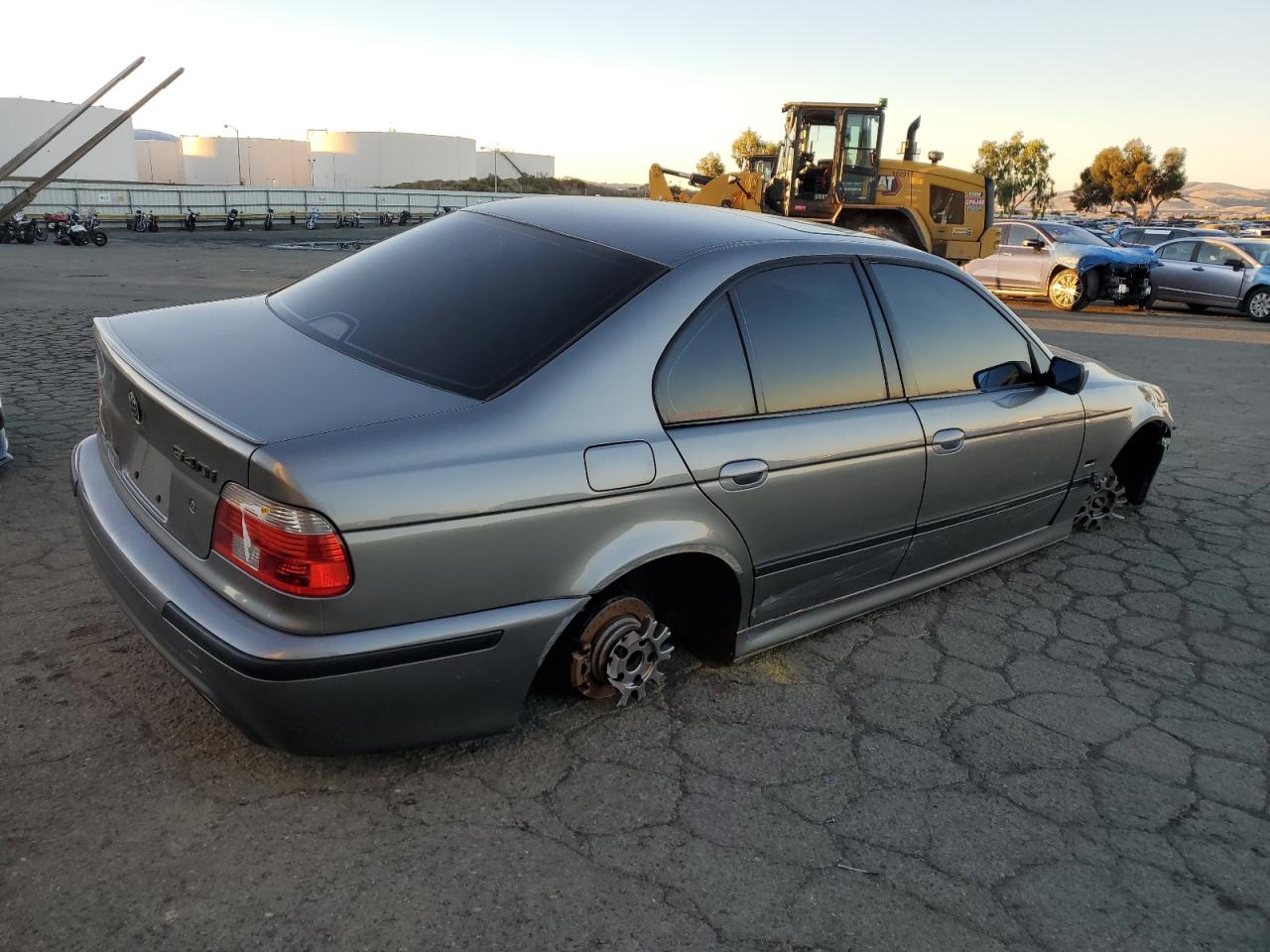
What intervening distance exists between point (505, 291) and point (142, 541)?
1.23 m

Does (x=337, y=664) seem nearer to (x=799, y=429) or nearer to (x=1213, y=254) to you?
(x=799, y=429)

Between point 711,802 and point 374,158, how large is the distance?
93472 mm

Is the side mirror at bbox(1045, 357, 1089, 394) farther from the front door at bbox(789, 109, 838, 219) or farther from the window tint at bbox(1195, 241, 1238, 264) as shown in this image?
the window tint at bbox(1195, 241, 1238, 264)

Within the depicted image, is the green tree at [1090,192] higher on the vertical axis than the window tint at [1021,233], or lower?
higher

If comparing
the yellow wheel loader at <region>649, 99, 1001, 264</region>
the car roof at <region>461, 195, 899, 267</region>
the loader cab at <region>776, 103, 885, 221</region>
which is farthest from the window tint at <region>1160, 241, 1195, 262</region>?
the car roof at <region>461, 195, 899, 267</region>

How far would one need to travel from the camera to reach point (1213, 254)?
54.7 feet

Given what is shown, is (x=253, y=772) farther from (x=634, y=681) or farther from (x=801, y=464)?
(x=801, y=464)

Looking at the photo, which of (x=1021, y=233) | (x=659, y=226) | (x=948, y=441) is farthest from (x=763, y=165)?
(x=659, y=226)

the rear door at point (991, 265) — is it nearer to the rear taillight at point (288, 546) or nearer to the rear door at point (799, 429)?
the rear door at point (799, 429)

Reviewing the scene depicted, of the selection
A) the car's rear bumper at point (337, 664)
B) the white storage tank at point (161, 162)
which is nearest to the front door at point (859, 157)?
the car's rear bumper at point (337, 664)

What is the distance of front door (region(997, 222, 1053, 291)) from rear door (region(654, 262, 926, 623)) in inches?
609

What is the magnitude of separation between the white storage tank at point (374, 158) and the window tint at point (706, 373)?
3569 inches

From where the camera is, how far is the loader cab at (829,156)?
49.1 feet

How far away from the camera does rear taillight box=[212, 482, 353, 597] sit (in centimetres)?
209
